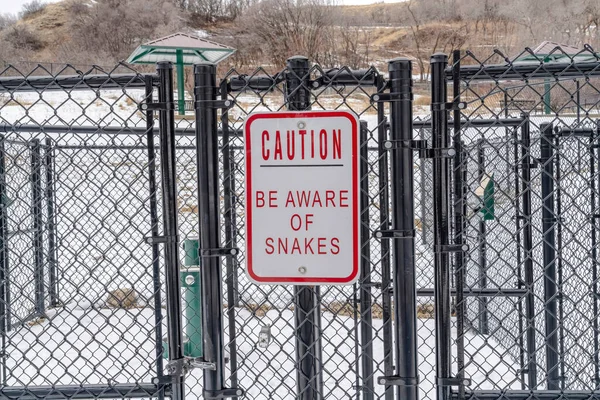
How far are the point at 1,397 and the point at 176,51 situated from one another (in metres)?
12.7

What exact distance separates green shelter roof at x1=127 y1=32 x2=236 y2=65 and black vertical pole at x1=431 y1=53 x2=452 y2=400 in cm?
1149

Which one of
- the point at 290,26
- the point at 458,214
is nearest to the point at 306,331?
the point at 458,214

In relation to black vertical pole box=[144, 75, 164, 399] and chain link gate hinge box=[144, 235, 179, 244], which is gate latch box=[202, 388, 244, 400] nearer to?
black vertical pole box=[144, 75, 164, 399]

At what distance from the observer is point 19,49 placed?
46.0m

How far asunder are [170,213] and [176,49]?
12.5m

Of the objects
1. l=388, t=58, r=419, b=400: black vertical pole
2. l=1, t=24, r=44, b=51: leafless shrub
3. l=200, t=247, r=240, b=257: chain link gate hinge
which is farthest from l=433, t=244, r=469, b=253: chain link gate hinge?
l=1, t=24, r=44, b=51: leafless shrub

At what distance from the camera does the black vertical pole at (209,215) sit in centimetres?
190

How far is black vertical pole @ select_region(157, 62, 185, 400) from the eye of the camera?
6.50ft

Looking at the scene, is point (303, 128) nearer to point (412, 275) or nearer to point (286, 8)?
point (412, 275)

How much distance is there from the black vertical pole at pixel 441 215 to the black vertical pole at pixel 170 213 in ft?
2.79

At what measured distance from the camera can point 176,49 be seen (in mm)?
13742

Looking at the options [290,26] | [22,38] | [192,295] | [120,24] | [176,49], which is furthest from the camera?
[22,38]

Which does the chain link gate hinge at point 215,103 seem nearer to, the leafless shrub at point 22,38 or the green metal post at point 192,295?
the green metal post at point 192,295

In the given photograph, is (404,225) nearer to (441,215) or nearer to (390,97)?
(441,215)
